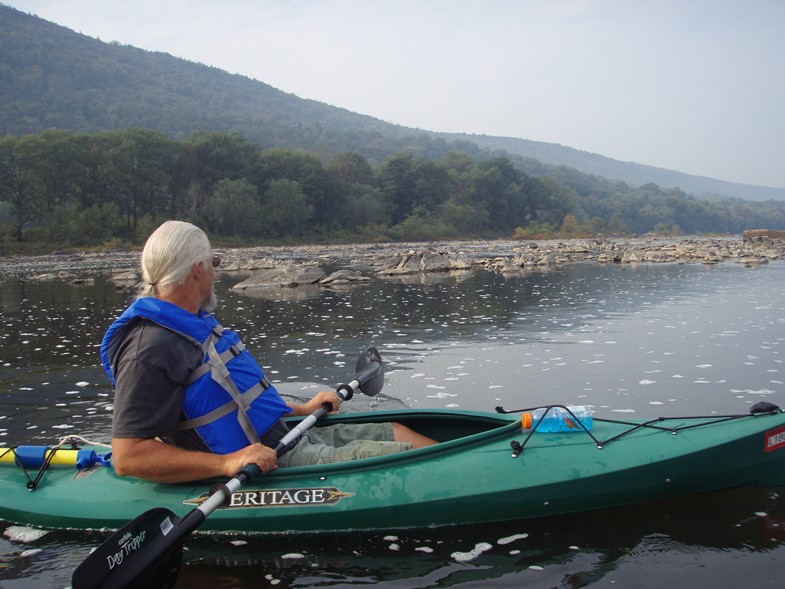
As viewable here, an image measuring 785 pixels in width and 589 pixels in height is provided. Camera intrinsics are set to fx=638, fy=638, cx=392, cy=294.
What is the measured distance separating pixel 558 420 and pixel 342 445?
1.39 metres

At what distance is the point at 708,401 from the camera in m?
6.12

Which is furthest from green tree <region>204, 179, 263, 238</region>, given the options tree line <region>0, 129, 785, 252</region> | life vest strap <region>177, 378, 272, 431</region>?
life vest strap <region>177, 378, 272, 431</region>

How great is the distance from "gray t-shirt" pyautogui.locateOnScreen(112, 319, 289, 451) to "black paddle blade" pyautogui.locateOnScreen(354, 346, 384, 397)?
1.98 m

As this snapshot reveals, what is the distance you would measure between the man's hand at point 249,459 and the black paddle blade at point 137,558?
375 mm

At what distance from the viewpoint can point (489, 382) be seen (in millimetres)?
7234

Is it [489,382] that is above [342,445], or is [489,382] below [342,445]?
below

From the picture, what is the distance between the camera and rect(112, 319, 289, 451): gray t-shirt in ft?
10.4

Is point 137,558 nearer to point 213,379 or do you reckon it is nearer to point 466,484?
point 213,379

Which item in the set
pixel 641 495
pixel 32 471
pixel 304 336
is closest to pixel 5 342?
pixel 304 336

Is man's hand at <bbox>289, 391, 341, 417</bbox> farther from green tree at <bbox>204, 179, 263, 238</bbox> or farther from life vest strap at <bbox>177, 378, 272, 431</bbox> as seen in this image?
green tree at <bbox>204, 179, 263, 238</bbox>

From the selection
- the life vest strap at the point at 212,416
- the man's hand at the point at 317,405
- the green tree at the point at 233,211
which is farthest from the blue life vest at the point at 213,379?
the green tree at the point at 233,211

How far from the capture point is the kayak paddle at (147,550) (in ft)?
9.37

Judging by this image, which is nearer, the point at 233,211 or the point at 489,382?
the point at 489,382

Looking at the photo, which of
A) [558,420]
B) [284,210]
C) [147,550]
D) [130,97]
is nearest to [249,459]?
[147,550]
